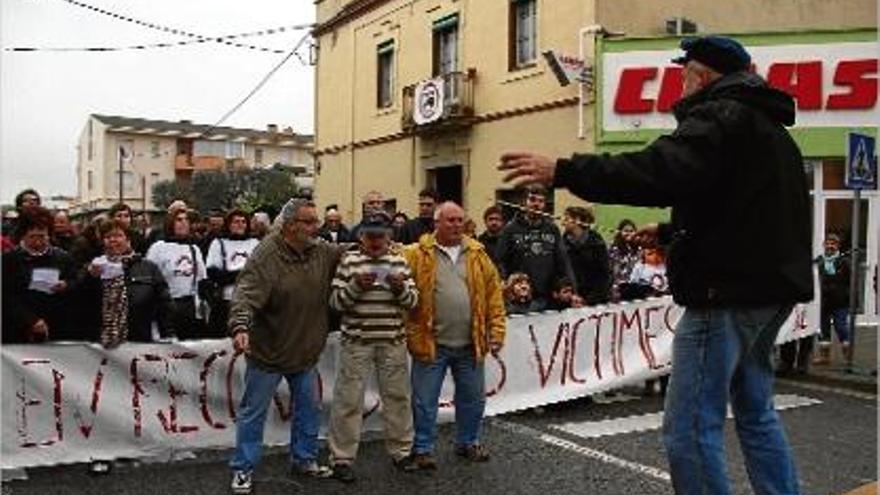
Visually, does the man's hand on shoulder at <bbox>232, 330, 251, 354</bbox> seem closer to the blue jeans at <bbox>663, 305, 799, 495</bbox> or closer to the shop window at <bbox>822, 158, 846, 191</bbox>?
the blue jeans at <bbox>663, 305, 799, 495</bbox>

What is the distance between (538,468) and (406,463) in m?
0.86

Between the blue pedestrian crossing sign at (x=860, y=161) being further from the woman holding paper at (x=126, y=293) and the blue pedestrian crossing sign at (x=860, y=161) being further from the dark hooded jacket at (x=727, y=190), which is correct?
the dark hooded jacket at (x=727, y=190)

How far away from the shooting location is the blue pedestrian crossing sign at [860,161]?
10398mm

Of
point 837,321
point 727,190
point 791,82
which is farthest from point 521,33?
point 727,190

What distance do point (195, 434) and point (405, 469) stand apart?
1.56 meters

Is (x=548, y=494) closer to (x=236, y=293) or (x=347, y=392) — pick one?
(x=347, y=392)

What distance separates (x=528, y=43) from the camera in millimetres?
20641

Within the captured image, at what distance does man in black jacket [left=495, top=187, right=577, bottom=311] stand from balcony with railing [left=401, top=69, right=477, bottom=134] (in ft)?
43.2

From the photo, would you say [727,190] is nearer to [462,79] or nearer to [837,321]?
[837,321]

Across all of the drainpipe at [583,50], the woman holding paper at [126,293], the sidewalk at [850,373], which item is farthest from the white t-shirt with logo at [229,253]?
the drainpipe at [583,50]

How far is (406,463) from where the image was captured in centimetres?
671

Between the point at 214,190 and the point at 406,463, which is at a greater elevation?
the point at 214,190

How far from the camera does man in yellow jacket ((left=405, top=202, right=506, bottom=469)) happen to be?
691 centimetres

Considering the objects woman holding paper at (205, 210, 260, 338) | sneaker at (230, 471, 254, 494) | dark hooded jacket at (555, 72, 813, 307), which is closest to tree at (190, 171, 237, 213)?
woman holding paper at (205, 210, 260, 338)
